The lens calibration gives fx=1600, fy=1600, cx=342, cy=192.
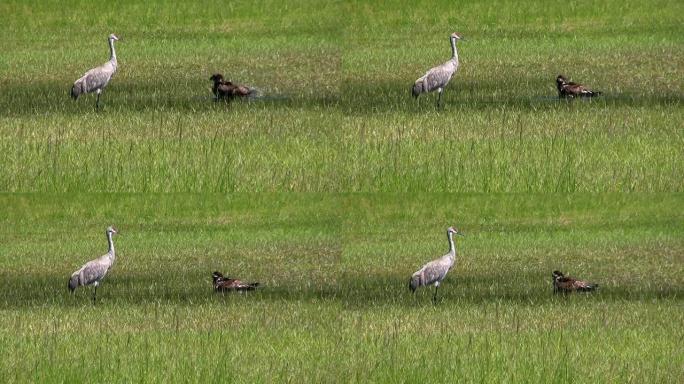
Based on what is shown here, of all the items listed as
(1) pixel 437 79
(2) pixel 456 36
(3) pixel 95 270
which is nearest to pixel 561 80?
(2) pixel 456 36

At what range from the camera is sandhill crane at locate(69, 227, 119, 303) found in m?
16.3

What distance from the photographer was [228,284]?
52.0 ft

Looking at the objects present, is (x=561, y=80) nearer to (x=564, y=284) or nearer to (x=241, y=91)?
(x=564, y=284)

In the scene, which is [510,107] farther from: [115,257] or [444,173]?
[115,257]

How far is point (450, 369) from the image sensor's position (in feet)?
46.1

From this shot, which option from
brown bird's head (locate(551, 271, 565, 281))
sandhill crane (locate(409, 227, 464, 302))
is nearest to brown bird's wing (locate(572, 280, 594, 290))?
brown bird's head (locate(551, 271, 565, 281))

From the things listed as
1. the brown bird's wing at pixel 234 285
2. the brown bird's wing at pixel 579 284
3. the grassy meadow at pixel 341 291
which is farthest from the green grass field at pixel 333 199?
the brown bird's wing at pixel 579 284

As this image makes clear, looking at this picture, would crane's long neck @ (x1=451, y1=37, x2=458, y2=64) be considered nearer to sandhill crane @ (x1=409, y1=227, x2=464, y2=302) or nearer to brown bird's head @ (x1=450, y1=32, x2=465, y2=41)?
brown bird's head @ (x1=450, y1=32, x2=465, y2=41)

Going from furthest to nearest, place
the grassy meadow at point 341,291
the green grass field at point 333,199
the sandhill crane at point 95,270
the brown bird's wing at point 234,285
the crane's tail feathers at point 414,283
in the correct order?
1. the sandhill crane at point 95,270
2. the brown bird's wing at point 234,285
3. the crane's tail feathers at point 414,283
4. the green grass field at point 333,199
5. the grassy meadow at point 341,291

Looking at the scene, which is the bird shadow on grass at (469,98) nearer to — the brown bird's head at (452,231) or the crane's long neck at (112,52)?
the brown bird's head at (452,231)

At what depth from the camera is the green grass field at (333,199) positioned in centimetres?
1451

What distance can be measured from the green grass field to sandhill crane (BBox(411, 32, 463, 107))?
0.65ft

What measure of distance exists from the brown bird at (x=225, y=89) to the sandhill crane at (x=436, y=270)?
2564 mm

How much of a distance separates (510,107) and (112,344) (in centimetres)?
484
